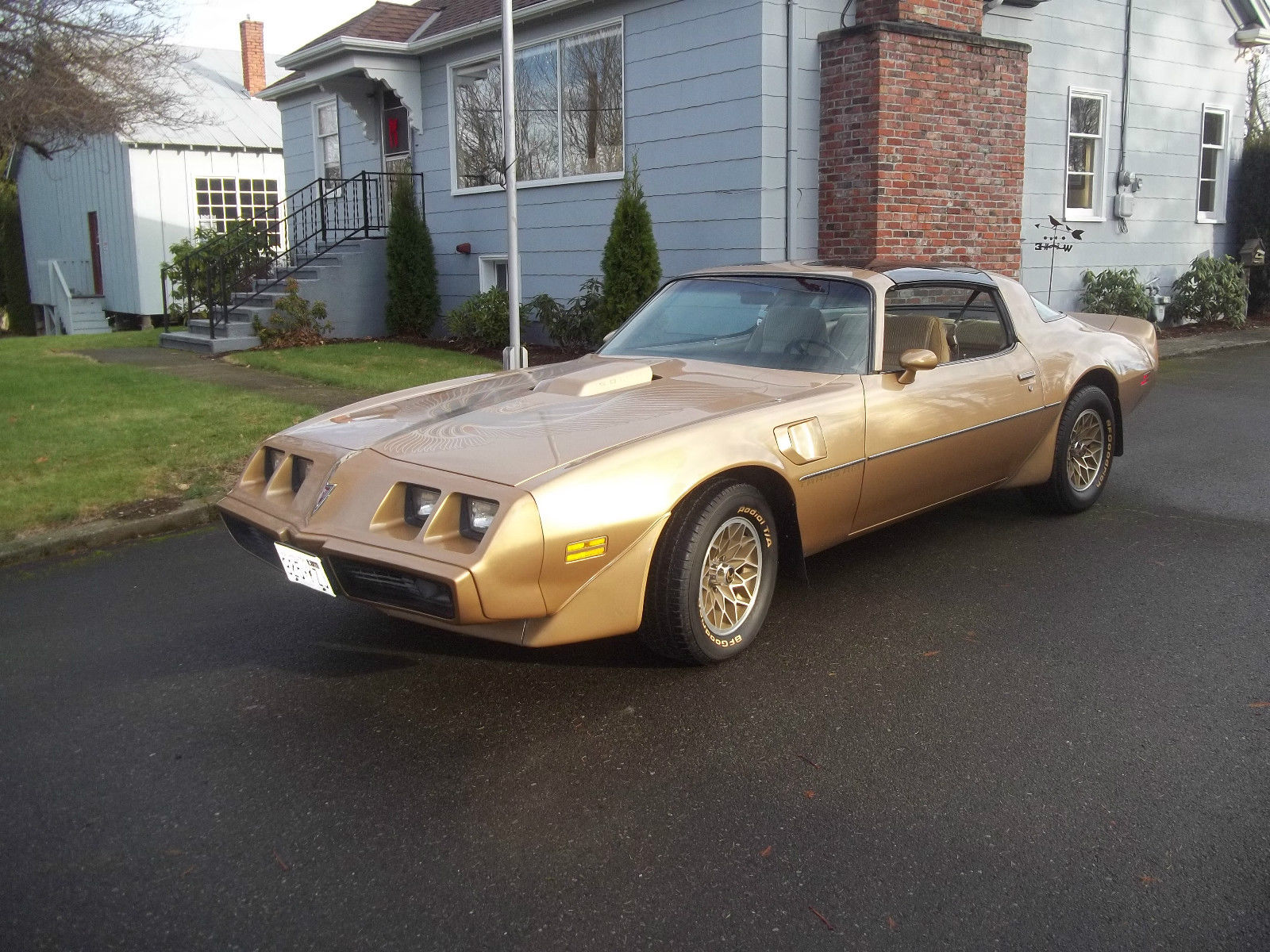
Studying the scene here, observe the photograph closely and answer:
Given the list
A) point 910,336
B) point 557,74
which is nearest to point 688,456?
point 910,336

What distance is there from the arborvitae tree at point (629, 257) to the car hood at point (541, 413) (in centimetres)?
671

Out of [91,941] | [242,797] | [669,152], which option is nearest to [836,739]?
[242,797]

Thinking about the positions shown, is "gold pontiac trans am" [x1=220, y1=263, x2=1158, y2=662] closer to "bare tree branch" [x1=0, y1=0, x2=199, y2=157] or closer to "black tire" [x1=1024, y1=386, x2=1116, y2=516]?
"black tire" [x1=1024, y1=386, x2=1116, y2=516]

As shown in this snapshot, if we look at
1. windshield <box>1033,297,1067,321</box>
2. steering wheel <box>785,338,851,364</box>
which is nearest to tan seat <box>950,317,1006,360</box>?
windshield <box>1033,297,1067,321</box>

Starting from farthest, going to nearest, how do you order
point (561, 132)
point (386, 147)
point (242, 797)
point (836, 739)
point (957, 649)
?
point (386, 147) < point (561, 132) < point (957, 649) < point (836, 739) < point (242, 797)

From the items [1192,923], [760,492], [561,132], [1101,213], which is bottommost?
[1192,923]

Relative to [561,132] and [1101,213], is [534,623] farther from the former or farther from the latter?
[1101,213]

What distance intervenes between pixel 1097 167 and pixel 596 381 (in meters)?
12.4

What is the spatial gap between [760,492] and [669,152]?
8.66 m

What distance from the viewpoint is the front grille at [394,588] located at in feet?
11.5

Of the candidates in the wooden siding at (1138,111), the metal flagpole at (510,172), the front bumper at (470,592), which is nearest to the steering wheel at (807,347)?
the front bumper at (470,592)

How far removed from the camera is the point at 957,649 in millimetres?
4363

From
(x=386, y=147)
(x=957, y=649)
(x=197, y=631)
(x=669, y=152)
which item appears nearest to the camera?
(x=957, y=649)

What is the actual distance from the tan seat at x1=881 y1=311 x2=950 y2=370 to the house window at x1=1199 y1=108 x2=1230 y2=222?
13.5m
